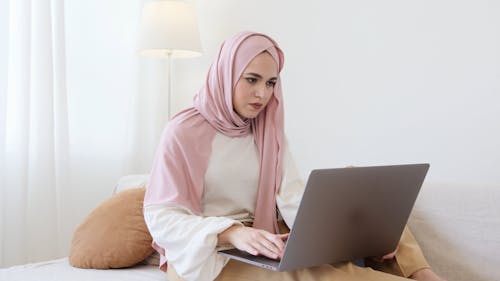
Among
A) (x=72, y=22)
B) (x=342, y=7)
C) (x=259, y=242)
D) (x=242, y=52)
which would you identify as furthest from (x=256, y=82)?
(x=72, y=22)

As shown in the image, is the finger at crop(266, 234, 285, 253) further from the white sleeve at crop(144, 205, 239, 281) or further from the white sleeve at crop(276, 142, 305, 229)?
the white sleeve at crop(276, 142, 305, 229)

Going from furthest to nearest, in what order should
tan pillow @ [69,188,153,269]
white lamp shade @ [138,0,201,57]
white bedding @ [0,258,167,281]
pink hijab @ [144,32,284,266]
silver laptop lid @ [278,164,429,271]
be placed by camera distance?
white lamp shade @ [138,0,201,57], tan pillow @ [69,188,153,269], white bedding @ [0,258,167,281], pink hijab @ [144,32,284,266], silver laptop lid @ [278,164,429,271]

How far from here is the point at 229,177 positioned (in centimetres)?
153

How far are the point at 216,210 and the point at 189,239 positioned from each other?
205 mm

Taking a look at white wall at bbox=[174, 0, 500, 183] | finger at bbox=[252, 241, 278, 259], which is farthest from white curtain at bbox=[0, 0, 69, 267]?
finger at bbox=[252, 241, 278, 259]

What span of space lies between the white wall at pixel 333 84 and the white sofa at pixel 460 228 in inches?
16.4

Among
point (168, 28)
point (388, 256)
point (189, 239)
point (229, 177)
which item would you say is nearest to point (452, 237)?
point (388, 256)

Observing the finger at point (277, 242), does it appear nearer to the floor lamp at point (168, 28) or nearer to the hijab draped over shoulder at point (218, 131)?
the hijab draped over shoulder at point (218, 131)

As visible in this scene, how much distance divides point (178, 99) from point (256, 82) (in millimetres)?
1608

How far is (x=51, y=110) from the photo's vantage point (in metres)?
2.44

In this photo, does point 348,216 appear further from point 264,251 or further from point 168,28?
point 168,28

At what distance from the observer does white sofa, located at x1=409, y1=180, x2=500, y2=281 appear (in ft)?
5.13

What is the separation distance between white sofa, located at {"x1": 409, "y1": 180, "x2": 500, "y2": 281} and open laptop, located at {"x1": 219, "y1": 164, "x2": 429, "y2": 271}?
236 millimetres

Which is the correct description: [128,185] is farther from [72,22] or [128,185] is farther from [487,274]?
[487,274]
